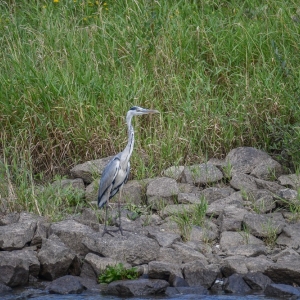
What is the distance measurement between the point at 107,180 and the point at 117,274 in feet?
4.08

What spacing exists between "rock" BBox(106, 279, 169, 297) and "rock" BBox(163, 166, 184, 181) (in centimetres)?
219

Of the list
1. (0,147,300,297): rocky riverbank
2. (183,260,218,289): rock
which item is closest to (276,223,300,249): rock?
(0,147,300,297): rocky riverbank

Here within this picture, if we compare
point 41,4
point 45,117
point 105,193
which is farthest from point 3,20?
point 105,193

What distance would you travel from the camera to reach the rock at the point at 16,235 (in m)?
6.60

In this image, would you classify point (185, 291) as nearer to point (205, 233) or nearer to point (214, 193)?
point (205, 233)

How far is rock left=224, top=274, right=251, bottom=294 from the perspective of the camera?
20.0 ft

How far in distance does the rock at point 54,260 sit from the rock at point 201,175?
80.7 inches

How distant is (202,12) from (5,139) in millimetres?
3352

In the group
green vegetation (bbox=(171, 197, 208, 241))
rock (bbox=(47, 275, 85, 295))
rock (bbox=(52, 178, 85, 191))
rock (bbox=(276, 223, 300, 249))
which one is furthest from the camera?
rock (bbox=(52, 178, 85, 191))

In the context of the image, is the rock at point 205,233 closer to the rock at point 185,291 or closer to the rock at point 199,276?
the rock at point 199,276

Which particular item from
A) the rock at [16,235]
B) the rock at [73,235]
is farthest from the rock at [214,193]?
the rock at [16,235]

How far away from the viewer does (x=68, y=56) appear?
376 inches

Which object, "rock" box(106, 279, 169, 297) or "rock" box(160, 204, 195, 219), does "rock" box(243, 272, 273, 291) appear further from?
"rock" box(160, 204, 195, 219)

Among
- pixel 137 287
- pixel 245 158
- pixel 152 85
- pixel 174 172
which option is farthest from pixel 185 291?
pixel 152 85
